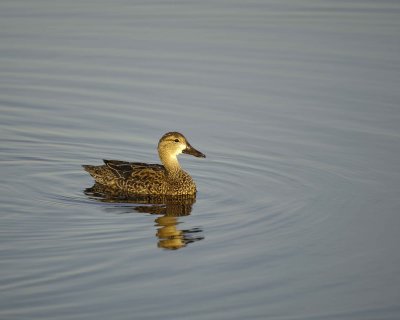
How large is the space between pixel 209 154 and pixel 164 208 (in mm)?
2112

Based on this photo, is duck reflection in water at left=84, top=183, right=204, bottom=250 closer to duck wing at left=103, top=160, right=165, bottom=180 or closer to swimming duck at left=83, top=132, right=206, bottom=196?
swimming duck at left=83, top=132, right=206, bottom=196

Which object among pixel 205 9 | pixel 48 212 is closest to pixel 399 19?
pixel 205 9

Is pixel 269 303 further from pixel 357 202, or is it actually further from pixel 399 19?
pixel 399 19

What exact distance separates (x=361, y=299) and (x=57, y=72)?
10.8 m

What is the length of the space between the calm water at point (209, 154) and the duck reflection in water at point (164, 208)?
0.06 meters

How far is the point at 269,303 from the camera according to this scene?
11.1m

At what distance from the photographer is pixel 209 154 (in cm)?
1708

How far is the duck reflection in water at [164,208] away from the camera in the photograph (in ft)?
43.4

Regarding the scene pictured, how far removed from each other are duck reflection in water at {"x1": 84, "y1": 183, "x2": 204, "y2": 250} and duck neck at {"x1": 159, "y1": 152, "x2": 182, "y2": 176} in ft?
1.83

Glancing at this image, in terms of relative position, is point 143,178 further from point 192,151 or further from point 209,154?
point 209,154

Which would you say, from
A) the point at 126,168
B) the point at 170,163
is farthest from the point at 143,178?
the point at 170,163

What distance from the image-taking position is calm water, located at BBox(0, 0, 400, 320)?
11.4 meters

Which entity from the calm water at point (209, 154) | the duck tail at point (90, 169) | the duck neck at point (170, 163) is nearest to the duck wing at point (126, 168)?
the duck tail at point (90, 169)

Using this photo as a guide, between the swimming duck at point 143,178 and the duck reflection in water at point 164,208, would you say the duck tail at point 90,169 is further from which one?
the duck reflection in water at point 164,208
